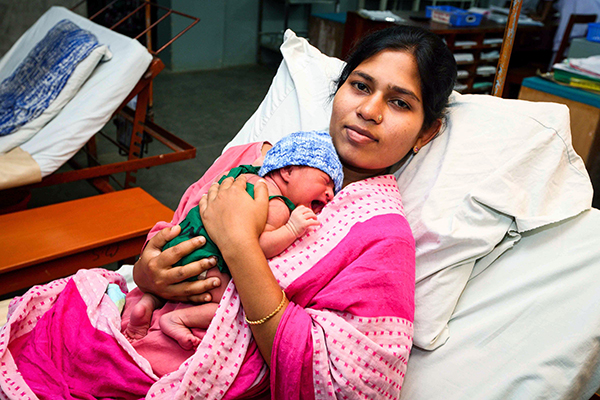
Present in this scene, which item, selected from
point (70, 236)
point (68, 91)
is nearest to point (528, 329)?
point (70, 236)

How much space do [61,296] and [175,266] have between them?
1.11 ft

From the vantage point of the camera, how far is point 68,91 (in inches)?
111

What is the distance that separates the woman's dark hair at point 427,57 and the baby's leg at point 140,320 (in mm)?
933

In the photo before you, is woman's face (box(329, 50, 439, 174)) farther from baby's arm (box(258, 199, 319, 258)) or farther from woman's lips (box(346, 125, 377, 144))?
baby's arm (box(258, 199, 319, 258))

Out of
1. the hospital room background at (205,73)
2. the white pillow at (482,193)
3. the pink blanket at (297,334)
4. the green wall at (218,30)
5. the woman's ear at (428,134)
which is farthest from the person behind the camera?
the green wall at (218,30)

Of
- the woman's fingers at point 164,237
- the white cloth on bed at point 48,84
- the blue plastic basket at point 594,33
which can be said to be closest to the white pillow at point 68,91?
the white cloth on bed at point 48,84

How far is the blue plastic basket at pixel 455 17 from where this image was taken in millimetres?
4648

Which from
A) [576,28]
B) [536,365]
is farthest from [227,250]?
[576,28]

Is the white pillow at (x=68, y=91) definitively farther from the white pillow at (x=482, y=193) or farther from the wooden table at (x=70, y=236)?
the white pillow at (x=482, y=193)

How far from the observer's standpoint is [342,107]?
52.0 inches

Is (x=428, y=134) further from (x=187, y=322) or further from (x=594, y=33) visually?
(x=594, y=33)

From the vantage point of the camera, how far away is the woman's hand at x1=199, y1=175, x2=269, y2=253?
1.05 m

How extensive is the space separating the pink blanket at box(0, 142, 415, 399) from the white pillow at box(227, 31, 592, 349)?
147mm

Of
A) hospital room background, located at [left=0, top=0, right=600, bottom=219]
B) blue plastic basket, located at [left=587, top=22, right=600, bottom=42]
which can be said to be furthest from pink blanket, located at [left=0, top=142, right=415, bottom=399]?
blue plastic basket, located at [left=587, top=22, right=600, bottom=42]
